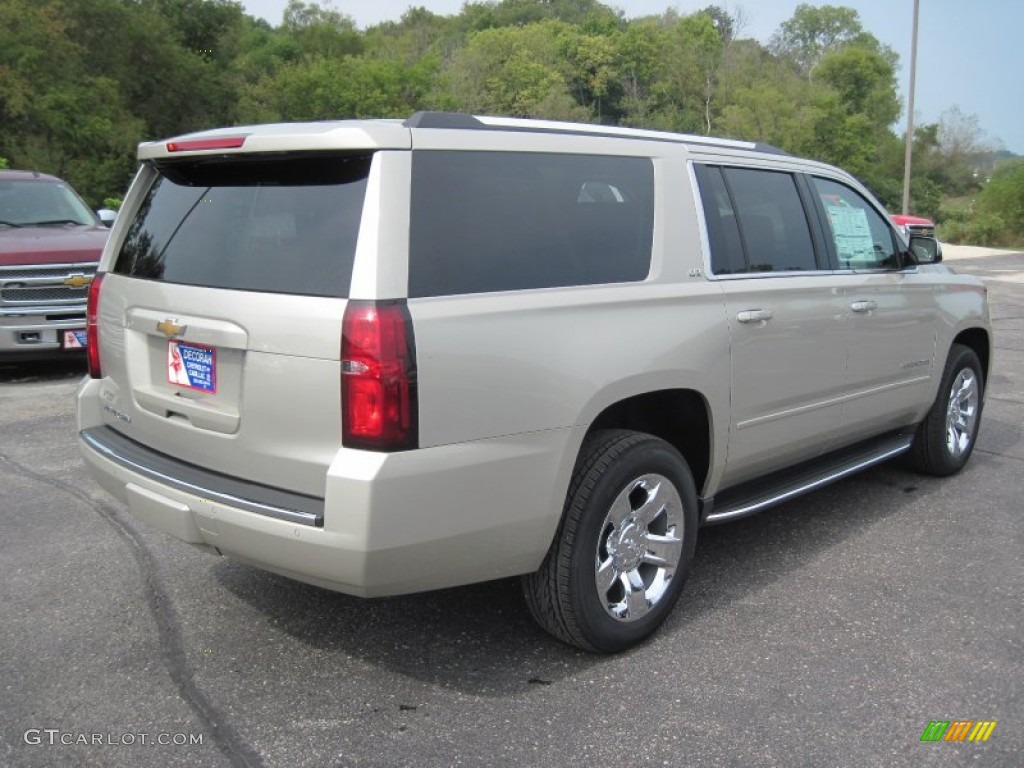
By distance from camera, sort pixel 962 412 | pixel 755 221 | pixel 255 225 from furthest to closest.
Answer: pixel 962 412
pixel 755 221
pixel 255 225

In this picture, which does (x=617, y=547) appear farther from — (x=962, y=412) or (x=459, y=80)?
(x=459, y=80)

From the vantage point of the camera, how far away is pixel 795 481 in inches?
171

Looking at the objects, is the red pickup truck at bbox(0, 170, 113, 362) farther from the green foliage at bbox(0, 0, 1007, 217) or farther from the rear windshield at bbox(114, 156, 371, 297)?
the green foliage at bbox(0, 0, 1007, 217)

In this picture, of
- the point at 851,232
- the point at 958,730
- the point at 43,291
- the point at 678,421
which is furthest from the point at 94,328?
the point at 43,291

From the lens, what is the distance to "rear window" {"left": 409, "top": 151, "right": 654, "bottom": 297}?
2.90 metres

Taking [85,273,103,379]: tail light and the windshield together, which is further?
the windshield

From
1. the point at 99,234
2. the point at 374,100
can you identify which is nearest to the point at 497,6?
the point at 374,100

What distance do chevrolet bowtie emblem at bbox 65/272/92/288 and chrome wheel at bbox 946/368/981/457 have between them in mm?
7045

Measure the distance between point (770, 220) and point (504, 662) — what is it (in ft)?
7.56

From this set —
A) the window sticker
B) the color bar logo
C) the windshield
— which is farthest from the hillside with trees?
the windshield

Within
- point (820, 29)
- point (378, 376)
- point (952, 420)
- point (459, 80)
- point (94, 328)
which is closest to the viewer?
point (378, 376)

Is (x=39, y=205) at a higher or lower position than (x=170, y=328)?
higher

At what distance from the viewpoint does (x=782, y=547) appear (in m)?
4.55

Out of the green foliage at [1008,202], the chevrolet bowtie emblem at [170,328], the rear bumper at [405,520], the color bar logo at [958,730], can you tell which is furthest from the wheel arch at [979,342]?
the green foliage at [1008,202]
